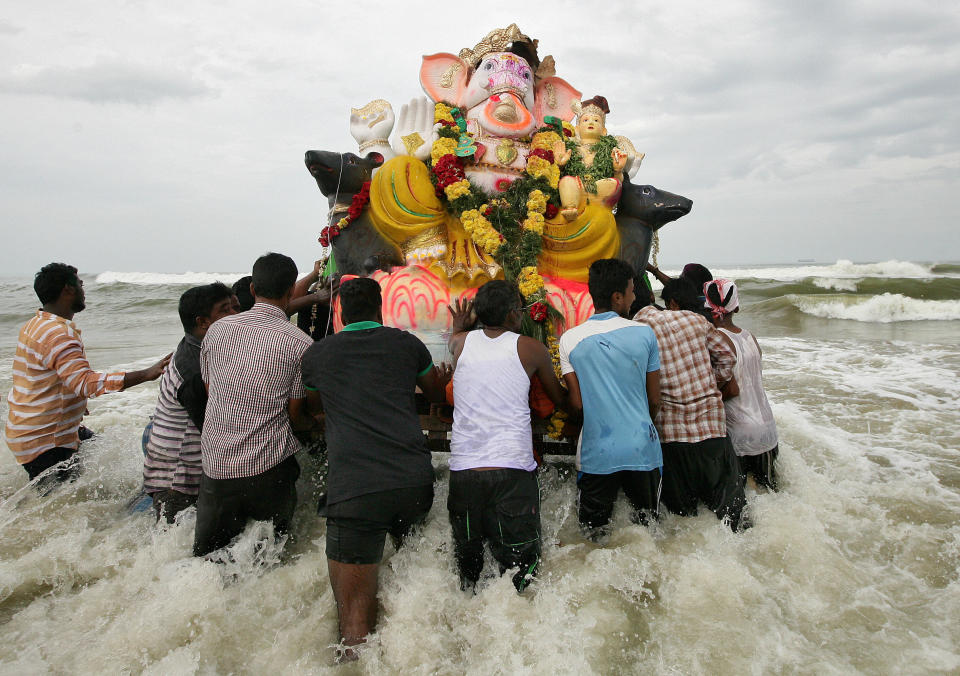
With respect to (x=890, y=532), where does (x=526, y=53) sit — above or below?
above

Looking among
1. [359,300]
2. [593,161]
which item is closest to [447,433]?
[359,300]

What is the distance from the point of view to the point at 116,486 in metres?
4.05

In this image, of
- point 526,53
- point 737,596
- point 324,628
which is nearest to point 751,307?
point 526,53

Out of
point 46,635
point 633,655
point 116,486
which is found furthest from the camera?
point 116,486

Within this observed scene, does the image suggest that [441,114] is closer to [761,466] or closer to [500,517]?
[500,517]

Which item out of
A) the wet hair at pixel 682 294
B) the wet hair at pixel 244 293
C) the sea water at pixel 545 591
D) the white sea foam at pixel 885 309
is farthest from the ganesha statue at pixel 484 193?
the white sea foam at pixel 885 309

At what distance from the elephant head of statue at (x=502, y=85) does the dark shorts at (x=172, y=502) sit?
121 inches

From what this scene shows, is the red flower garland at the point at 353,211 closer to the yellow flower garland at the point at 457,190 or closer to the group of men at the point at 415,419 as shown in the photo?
the yellow flower garland at the point at 457,190

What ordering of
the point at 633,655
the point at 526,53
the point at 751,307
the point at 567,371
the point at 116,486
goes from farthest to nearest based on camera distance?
1. the point at 751,307
2. the point at 526,53
3. the point at 116,486
4. the point at 567,371
5. the point at 633,655

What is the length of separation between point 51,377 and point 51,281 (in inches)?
23.0

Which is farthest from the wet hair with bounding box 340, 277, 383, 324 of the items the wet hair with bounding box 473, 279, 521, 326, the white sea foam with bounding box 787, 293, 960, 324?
the white sea foam with bounding box 787, 293, 960, 324

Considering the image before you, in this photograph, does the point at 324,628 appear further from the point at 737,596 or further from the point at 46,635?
the point at 737,596

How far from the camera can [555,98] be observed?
15.3 feet

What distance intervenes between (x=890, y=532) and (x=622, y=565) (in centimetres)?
178
